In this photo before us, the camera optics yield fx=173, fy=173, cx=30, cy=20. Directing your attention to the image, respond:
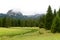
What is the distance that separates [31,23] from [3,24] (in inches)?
1333

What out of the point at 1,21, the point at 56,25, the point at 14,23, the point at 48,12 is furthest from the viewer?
the point at 14,23

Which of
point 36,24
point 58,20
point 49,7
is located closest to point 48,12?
point 49,7

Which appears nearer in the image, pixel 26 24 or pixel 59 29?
pixel 59 29

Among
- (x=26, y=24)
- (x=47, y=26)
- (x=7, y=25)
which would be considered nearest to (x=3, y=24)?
(x=7, y=25)

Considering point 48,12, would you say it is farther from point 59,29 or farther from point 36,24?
point 36,24

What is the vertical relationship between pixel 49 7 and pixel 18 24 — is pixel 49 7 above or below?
above

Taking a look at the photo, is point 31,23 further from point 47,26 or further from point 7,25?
point 47,26

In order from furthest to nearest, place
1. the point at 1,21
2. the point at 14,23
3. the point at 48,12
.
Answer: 1. the point at 14,23
2. the point at 1,21
3. the point at 48,12

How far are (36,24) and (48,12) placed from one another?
75.7 metres

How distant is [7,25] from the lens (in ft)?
447

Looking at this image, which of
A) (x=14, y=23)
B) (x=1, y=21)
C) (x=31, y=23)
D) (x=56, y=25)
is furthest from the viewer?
(x=31, y=23)

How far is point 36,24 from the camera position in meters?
154

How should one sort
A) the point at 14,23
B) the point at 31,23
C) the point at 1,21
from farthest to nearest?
1. the point at 31,23
2. the point at 14,23
3. the point at 1,21

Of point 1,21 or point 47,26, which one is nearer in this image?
point 47,26
